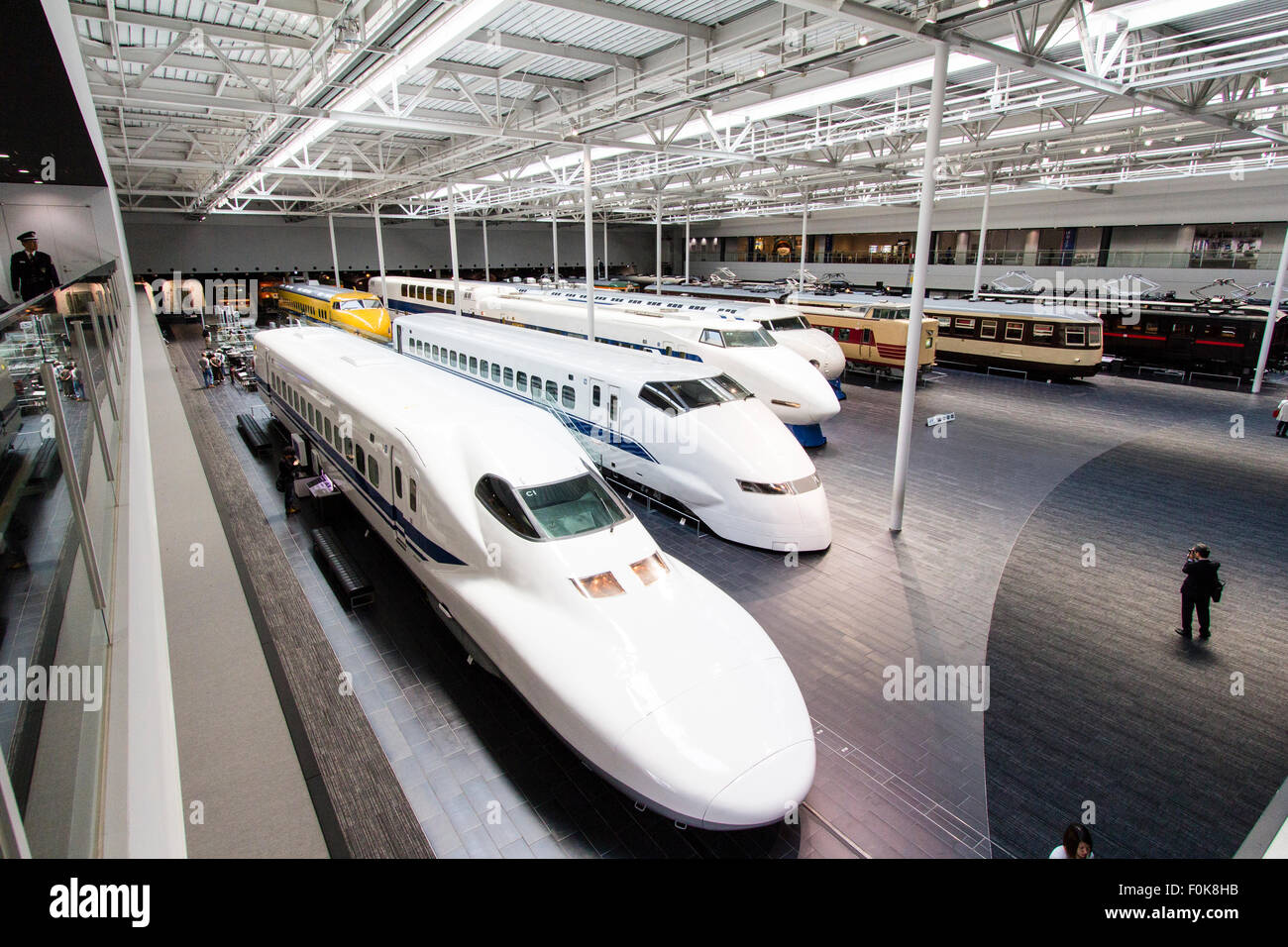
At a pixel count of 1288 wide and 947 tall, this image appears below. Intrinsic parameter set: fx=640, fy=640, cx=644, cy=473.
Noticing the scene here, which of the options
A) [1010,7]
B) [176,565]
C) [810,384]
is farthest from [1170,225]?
[176,565]

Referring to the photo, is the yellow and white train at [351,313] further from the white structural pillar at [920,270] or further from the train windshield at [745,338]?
the white structural pillar at [920,270]

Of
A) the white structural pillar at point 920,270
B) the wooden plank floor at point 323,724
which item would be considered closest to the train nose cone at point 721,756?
the wooden plank floor at point 323,724

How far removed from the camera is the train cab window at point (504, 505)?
6086 millimetres

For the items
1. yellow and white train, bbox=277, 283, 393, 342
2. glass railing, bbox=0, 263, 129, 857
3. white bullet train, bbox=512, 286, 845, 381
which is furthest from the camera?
yellow and white train, bbox=277, 283, 393, 342

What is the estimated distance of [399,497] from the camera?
298 inches

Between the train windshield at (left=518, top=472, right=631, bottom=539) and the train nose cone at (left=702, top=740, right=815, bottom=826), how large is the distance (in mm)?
2674

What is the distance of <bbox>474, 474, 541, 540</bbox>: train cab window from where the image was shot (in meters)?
6.09

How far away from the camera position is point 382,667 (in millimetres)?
6781

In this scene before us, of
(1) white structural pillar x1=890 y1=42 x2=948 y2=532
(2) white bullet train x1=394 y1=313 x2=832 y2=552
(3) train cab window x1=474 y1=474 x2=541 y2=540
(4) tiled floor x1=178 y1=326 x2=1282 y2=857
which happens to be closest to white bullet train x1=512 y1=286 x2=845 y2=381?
(4) tiled floor x1=178 y1=326 x2=1282 y2=857

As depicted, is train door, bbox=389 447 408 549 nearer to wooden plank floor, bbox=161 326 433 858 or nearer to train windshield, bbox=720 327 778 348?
wooden plank floor, bbox=161 326 433 858

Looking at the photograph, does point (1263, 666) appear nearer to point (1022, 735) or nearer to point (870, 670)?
point (1022, 735)

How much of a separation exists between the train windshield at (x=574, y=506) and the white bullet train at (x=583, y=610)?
16mm
